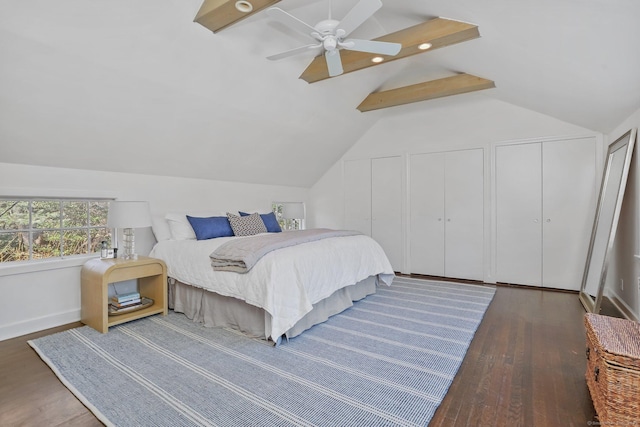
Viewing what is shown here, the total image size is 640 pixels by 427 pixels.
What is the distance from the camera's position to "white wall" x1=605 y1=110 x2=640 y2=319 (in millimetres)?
2838

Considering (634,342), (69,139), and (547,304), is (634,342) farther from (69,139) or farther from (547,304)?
(69,139)

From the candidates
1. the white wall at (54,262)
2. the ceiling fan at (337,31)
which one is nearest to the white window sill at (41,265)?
the white wall at (54,262)

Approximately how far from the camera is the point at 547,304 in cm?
351

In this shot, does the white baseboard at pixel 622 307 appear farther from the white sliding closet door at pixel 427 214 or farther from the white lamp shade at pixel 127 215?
the white lamp shade at pixel 127 215

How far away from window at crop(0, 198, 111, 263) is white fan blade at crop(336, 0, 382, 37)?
116 inches

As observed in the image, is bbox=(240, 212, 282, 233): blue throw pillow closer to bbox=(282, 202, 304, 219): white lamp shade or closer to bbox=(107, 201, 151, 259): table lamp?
bbox=(282, 202, 304, 219): white lamp shade

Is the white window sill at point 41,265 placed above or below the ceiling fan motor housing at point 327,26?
below

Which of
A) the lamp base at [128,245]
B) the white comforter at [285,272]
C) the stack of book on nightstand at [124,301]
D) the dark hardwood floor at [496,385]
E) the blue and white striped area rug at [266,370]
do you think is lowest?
the dark hardwood floor at [496,385]

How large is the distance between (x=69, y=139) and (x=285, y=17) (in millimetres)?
2173

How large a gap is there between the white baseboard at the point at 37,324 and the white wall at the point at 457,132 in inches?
156

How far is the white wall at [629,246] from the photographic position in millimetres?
2838

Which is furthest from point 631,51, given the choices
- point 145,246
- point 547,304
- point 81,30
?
point 145,246

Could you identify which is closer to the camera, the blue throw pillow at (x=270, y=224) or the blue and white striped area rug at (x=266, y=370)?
the blue and white striped area rug at (x=266, y=370)

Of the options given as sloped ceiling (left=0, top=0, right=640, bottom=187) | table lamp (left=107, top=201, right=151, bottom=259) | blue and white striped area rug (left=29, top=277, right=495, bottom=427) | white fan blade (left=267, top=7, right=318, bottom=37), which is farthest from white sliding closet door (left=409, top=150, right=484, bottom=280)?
table lamp (left=107, top=201, right=151, bottom=259)
